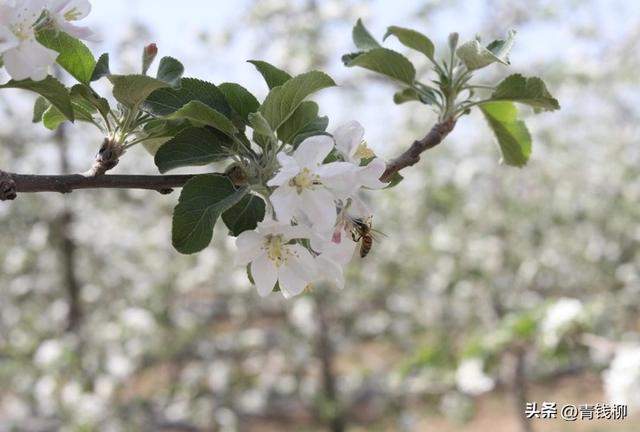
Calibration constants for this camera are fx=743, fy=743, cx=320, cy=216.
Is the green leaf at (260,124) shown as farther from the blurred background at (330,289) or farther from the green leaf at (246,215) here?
the blurred background at (330,289)

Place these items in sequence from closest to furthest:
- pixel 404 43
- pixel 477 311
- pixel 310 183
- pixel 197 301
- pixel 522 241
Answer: pixel 310 183 < pixel 404 43 < pixel 477 311 < pixel 522 241 < pixel 197 301

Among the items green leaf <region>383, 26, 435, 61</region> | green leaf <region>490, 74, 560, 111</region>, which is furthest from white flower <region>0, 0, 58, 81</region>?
green leaf <region>490, 74, 560, 111</region>

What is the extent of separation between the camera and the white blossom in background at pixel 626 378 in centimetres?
245

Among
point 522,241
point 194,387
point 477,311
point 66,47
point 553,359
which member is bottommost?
point 66,47

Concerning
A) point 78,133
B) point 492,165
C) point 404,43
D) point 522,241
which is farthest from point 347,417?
point 404,43

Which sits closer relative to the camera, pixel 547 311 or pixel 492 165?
pixel 547 311

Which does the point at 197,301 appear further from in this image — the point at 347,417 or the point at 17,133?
the point at 17,133

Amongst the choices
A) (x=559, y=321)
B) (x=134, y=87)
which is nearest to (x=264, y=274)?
(x=134, y=87)

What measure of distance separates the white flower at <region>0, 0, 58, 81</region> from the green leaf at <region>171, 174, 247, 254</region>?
18 cm

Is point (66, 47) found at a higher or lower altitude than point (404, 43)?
lower

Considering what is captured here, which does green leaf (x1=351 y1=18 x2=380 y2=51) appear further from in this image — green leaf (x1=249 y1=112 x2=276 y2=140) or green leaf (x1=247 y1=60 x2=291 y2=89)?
green leaf (x1=249 y1=112 x2=276 y2=140)

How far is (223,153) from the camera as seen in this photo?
80 centimetres

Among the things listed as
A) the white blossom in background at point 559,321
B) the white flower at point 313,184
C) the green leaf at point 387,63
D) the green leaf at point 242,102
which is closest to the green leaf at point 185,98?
the green leaf at point 242,102

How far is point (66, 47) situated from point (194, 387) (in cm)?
403
